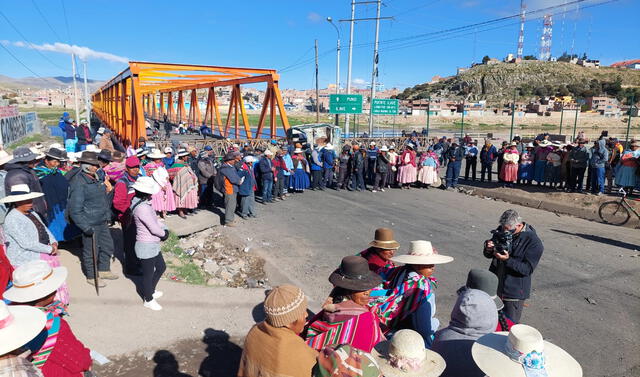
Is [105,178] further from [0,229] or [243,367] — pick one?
[243,367]

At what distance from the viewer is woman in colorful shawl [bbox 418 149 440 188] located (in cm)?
1459

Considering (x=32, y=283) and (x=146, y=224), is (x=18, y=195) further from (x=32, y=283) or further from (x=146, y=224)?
(x=32, y=283)

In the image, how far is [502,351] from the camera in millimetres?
2416

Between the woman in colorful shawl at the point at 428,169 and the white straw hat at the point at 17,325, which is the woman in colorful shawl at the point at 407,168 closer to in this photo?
the woman in colorful shawl at the point at 428,169

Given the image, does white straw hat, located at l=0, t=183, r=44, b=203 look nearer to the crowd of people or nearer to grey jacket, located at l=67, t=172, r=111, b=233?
the crowd of people

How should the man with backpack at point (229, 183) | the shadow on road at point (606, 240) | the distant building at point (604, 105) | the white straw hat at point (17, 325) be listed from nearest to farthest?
the white straw hat at point (17, 325) < the shadow on road at point (606, 240) < the man with backpack at point (229, 183) < the distant building at point (604, 105)

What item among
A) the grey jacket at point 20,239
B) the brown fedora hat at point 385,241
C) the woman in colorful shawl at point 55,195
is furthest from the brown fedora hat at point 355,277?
the woman in colorful shawl at point 55,195

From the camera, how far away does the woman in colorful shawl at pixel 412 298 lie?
317cm

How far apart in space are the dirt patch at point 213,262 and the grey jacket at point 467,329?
3.92 metres

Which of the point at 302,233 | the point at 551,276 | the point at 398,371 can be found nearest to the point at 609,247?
the point at 551,276

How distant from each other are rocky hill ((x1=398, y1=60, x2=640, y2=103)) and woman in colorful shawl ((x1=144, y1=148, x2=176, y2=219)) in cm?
10137

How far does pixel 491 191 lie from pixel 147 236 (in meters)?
11.9

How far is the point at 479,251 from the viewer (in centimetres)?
802

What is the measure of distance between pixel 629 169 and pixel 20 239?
14.5m
